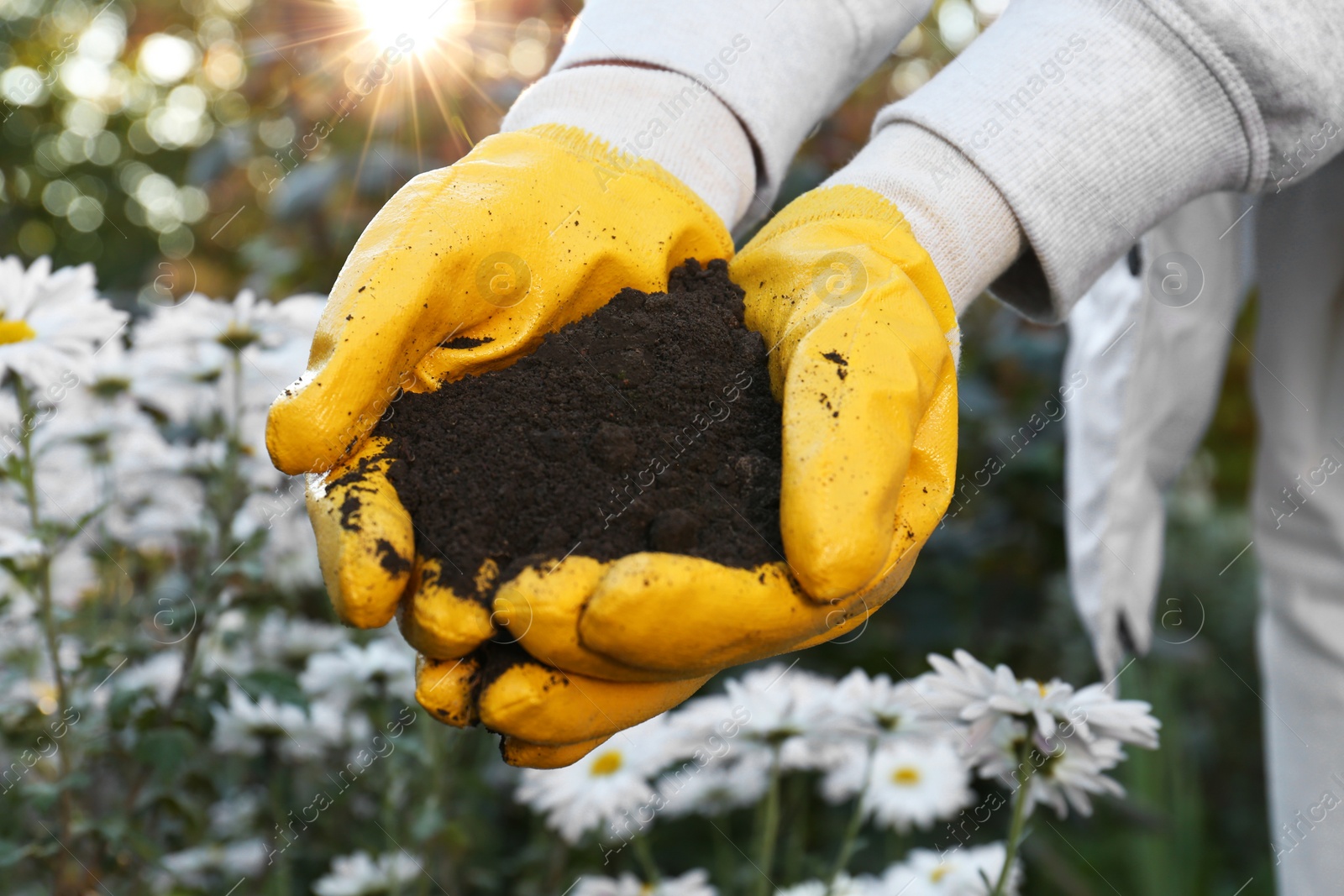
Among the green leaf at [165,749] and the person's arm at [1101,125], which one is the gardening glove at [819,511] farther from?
the green leaf at [165,749]

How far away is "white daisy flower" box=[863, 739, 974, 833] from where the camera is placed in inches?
55.2

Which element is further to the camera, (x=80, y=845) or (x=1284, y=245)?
(x=1284, y=245)

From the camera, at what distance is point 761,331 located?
1035mm

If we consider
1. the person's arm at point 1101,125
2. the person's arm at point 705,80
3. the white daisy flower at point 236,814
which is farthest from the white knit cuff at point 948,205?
the white daisy flower at point 236,814

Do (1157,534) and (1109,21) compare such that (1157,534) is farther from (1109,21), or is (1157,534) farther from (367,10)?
(367,10)

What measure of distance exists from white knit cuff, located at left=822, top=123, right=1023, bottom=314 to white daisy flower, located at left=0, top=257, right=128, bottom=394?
3.03ft

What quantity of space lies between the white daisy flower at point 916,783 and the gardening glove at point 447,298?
798mm

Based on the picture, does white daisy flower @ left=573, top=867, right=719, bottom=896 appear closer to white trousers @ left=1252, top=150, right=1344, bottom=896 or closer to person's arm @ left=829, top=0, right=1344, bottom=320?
person's arm @ left=829, top=0, right=1344, bottom=320

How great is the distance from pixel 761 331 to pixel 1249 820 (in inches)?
97.9

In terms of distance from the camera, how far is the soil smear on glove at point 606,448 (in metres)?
0.83

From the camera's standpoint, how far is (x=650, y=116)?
1.15 meters

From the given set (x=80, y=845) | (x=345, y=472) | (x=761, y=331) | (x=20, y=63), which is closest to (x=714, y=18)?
(x=761, y=331)

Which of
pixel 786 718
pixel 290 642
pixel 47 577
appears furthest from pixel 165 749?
pixel 786 718

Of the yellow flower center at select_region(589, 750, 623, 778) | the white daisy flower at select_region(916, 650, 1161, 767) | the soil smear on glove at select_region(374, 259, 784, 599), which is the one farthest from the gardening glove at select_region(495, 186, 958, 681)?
the yellow flower center at select_region(589, 750, 623, 778)
